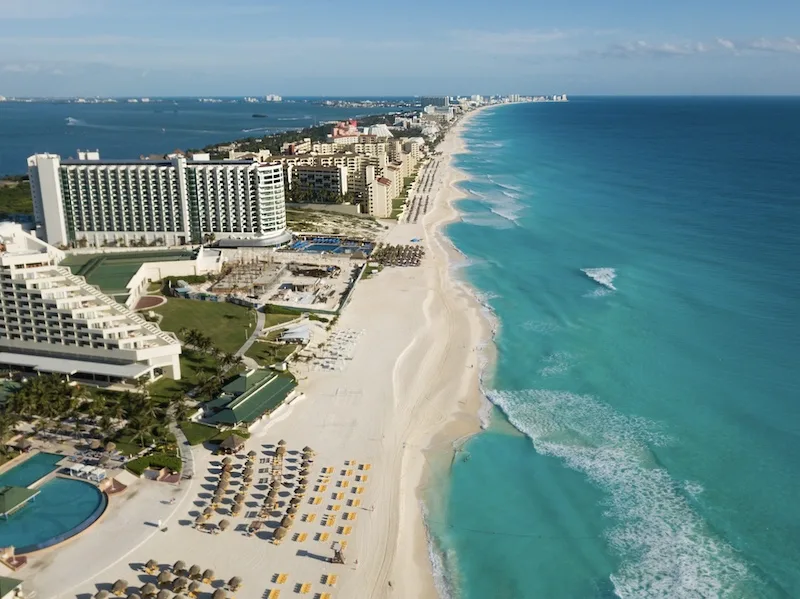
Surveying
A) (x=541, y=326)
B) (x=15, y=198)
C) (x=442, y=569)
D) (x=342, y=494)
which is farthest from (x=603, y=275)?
(x=15, y=198)

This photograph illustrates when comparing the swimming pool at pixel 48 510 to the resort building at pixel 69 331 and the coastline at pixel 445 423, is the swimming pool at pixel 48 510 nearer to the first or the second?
the resort building at pixel 69 331

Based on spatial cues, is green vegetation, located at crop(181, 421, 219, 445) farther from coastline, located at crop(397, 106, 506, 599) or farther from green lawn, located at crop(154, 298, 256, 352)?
green lawn, located at crop(154, 298, 256, 352)

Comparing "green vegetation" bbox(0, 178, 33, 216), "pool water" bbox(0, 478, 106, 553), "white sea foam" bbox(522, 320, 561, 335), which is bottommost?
"pool water" bbox(0, 478, 106, 553)

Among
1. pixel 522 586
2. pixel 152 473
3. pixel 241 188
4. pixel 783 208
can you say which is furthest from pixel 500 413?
pixel 783 208

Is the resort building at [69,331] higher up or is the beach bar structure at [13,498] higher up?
the resort building at [69,331]

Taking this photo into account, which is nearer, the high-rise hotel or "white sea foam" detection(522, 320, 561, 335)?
"white sea foam" detection(522, 320, 561, 335)

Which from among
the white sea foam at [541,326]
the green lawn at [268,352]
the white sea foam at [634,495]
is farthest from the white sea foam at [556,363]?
the green lawn at [268,352]

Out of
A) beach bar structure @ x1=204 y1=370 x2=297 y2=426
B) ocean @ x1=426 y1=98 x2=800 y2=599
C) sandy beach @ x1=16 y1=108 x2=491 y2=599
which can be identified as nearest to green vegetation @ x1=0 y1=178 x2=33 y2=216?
ocean @ x1=426 y1=98 x2=800 y2=599
